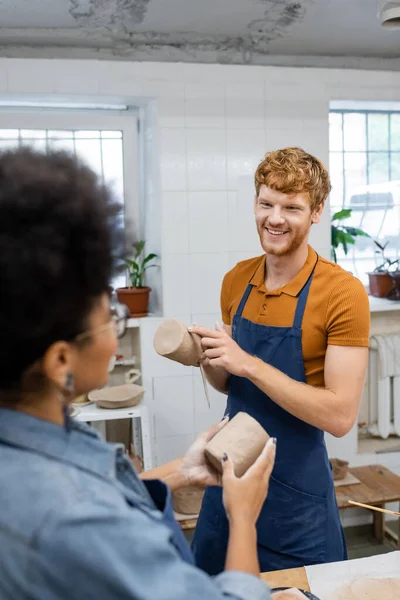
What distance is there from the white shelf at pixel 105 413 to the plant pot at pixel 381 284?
5.71ft

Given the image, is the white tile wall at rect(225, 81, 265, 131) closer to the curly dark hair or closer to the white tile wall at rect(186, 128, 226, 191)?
the white tile wall at rect(186, 128, 226, 191)

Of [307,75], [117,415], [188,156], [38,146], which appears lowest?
[117,415]

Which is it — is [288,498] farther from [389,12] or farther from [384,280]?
[384,280]

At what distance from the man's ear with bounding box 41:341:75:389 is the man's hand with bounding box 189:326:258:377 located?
2.85 feet

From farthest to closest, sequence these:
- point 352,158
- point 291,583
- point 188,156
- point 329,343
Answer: point 352,158 → point 188,156 → point 329,343 → point 291,583

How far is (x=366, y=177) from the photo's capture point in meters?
3.95

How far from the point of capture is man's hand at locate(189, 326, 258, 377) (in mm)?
1581

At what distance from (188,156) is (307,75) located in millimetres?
813

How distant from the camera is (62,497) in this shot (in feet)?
2.16

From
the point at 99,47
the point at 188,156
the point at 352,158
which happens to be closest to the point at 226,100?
the point at 188,156

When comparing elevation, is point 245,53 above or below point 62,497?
above

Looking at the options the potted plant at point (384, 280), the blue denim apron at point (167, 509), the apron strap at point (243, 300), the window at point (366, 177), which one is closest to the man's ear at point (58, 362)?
the blue denim apron at point (167, 509)

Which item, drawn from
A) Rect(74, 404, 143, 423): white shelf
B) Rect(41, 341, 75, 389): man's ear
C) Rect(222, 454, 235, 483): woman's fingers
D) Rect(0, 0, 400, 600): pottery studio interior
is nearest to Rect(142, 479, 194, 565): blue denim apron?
Rect(0, 0, 400, 600): pottery studio interior

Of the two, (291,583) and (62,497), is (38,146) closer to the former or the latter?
(62,497)
